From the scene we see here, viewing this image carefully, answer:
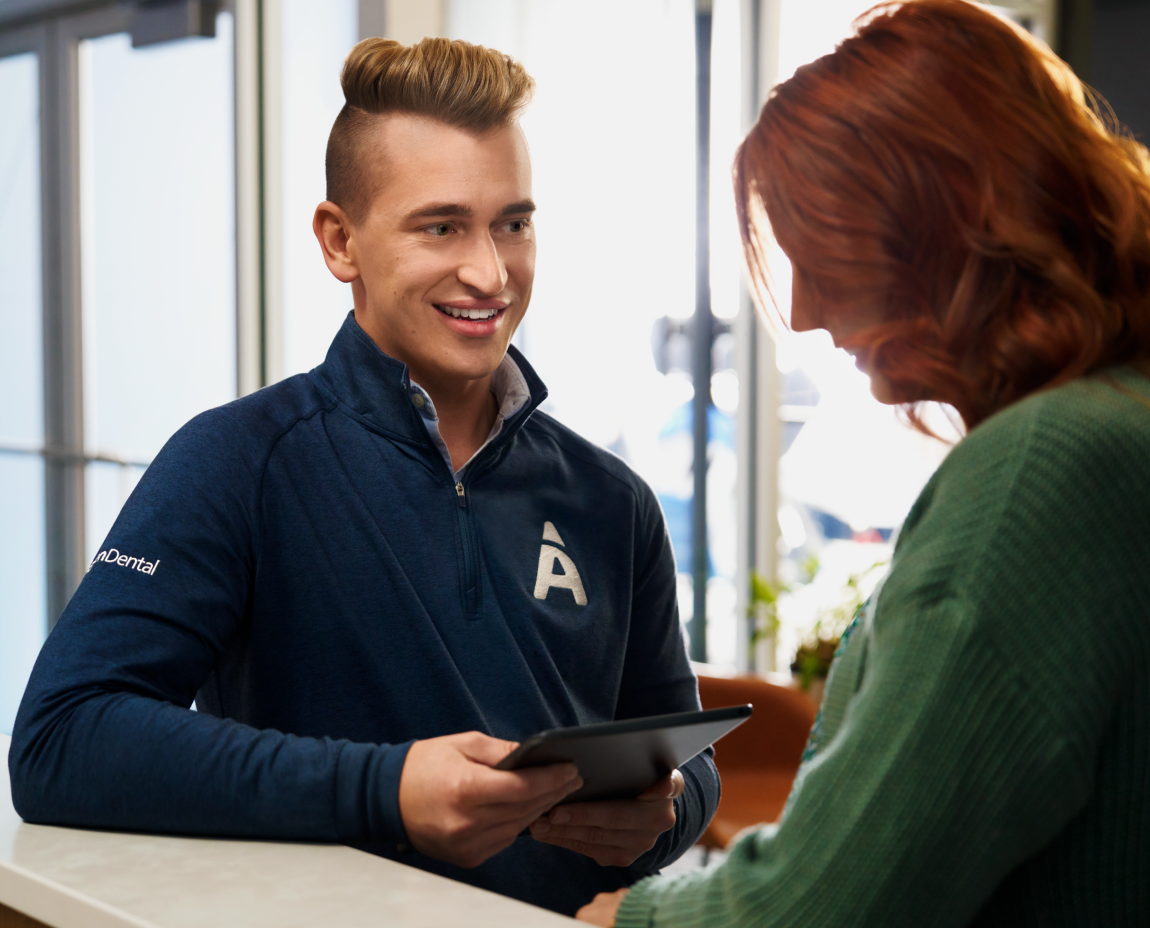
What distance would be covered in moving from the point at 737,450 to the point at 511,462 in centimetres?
303

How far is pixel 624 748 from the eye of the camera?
3.43 ft

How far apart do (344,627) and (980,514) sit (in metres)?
0.78

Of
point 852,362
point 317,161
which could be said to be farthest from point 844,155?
point 317,161

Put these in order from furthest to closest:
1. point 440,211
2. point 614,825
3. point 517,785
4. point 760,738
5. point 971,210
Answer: point 760,738 < point 440,211 < point 614,825 < point 517,785 < point 971,210

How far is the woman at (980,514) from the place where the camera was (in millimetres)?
729

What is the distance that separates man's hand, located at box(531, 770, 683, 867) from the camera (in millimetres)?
1229

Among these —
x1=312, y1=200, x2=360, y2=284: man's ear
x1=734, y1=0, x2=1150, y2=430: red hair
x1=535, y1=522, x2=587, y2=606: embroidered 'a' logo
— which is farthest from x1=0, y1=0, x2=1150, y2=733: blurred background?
x1=312, y1=200, x2=360, y2=284: man's ear

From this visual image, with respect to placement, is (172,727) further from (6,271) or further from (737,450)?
(737,450)

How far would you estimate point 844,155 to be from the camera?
0.93 metres

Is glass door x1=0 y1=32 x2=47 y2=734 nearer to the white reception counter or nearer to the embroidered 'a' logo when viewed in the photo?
the embroidered 'a' logo

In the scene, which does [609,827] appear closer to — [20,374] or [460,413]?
[460,413]

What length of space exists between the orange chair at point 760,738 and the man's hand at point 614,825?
167 cm

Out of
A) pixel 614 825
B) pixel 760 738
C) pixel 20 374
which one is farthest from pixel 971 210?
pixel 20 374

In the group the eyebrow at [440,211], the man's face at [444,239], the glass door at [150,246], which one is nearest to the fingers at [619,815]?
the man's face at [444,239]
